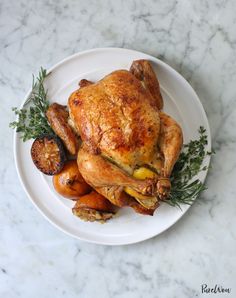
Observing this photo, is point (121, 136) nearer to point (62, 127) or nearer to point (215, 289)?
point (62, 127)

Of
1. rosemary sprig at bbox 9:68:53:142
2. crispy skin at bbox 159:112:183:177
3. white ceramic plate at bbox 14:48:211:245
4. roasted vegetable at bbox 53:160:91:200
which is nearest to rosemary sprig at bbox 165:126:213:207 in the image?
white ceramic plate at bbox 14:48:211:245

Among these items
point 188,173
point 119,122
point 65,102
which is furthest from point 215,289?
point 65,102

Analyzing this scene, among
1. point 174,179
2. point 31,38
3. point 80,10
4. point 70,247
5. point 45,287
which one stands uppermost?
point 80,10

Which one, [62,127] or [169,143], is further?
[62,127]

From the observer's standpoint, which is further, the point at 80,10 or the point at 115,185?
the point at 80,10

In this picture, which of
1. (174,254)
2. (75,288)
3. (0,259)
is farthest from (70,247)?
(174,254)

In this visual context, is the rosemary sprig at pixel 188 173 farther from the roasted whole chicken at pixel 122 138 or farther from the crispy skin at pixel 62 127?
the crispy skin at pixel 62 127

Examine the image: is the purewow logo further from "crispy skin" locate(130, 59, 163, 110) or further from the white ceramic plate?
"crispy skin" locate(130, 59, 163, 110)

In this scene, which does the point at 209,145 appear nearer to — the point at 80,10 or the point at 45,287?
the point at 80,10
